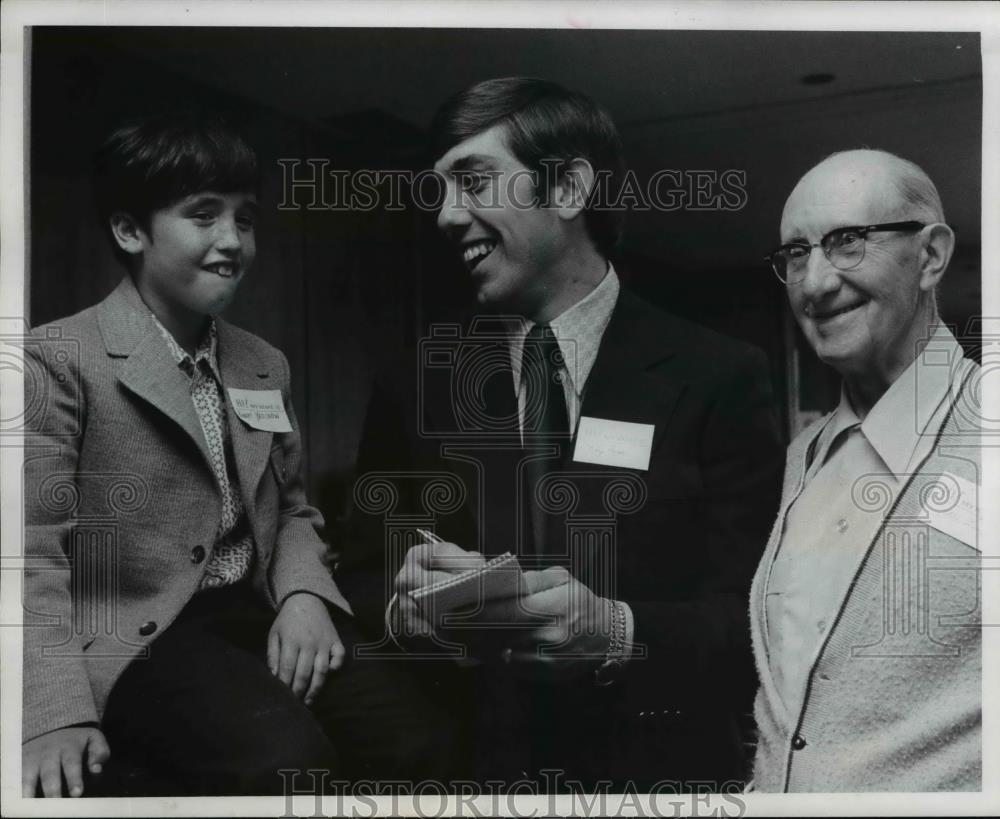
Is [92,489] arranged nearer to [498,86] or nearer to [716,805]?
[498,86]

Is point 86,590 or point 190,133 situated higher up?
point 190,133

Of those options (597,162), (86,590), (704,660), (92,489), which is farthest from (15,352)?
(704,660)

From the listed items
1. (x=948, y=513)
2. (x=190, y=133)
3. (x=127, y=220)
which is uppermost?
(x=190, y=133)

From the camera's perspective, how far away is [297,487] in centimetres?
271

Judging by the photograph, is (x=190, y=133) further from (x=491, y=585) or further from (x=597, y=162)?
(x=491, y=585)

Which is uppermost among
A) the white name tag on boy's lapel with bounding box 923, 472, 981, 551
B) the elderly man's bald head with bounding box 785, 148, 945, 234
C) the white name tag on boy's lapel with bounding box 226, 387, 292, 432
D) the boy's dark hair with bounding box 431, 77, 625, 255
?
the boy's dark hair with bounding box 431, 77, 625, 255

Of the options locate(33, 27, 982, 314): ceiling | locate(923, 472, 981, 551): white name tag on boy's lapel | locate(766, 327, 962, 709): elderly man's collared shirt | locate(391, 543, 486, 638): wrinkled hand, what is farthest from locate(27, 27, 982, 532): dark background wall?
locate(923, 472, 981, 551): white name tag on boy's lapel

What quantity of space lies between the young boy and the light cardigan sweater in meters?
0.96

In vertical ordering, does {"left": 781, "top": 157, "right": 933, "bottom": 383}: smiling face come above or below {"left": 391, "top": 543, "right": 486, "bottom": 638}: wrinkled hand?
above

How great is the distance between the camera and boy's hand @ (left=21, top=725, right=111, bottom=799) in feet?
8.63

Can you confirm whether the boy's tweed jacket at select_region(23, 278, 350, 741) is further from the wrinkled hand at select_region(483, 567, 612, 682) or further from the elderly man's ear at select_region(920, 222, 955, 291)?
the elderly man's ear at select_region(920, 222, 955, 291)

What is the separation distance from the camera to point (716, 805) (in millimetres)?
2754

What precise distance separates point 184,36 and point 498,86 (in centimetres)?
82

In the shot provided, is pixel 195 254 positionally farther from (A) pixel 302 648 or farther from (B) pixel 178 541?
(A) pixel 302 648
